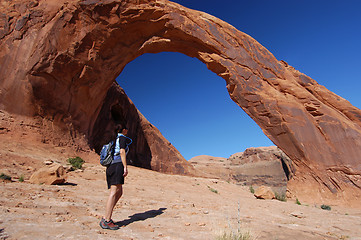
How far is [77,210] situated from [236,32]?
10210 mm

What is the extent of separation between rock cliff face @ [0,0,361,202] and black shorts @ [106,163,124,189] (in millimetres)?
7190

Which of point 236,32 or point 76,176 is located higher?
point 236,32

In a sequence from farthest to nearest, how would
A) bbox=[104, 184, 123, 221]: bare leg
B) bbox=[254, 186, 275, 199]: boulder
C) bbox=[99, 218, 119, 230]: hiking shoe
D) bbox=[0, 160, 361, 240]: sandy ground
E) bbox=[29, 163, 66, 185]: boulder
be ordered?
bbox=[254, 186, 275, 199]: boulder → bbox=[29, 163, 66, 185]: boulder → bbox=[104, 184, 123, 221]: bare leg → bbox=[99, 218, 119, 230]: hiking shoe → bbox=[0, 160, 361, 240]: sandy ground

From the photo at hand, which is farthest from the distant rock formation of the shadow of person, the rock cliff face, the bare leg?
the bare leg

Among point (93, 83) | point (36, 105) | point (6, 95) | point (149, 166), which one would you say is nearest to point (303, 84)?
point (93, 83)

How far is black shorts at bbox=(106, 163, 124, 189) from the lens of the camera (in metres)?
3.33

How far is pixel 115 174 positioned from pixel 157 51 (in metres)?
10.3

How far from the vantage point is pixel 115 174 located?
337cm

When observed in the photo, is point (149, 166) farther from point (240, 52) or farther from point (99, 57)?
point (240, 52)

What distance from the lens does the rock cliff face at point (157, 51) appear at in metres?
8.05

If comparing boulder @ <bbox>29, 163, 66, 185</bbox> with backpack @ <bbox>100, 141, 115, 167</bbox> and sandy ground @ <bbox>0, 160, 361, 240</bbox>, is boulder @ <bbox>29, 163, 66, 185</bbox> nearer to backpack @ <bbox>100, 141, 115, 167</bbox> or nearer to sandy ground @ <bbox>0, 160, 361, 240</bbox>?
sandy ground @ <bbox>0, 160, 361, 240</bbox>

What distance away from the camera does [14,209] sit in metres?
2.95

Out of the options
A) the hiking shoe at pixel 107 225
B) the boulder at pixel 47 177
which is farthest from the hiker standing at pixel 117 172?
the boulder at pixel 47 177

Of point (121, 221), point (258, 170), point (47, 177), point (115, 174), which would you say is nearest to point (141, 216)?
point (121, 221)
